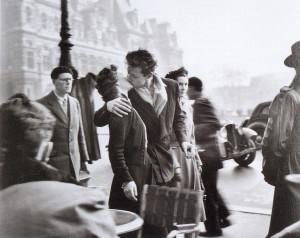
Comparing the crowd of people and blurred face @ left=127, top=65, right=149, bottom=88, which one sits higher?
blurred face @ left=127, top=65, right=149, bottom=88

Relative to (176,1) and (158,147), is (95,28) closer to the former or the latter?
(176,1)

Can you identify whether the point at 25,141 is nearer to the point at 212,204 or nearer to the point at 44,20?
the point at 44,20

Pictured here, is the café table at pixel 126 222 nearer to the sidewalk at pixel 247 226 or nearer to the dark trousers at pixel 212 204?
the dark trousers at pixel 212 204

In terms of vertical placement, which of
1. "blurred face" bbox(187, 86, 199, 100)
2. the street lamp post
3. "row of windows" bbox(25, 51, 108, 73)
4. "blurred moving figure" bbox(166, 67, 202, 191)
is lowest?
"blurred moving figure" bbox(166, 67, 202, 191)

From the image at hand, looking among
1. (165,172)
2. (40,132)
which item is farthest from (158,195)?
(40,132)

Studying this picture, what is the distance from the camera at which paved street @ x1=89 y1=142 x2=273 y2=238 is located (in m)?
3.50

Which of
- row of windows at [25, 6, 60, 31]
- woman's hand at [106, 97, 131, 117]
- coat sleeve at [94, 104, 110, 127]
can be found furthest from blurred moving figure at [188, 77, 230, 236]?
row of windows at [25, 6, 60, 31]

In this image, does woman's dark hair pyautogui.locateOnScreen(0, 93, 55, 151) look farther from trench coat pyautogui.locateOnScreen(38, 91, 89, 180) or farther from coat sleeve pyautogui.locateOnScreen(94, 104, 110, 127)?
coat sleeve pyautogui.locateOnScreen(94, 104, 110, 127)

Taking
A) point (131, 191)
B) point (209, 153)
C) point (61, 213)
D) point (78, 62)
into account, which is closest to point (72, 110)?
point (78, 62)

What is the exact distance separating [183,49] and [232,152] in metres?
0.98

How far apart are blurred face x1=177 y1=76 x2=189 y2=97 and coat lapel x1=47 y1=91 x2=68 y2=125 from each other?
3.23ft

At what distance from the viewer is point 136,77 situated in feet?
11.4

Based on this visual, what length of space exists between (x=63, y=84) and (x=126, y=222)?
1.25 metres

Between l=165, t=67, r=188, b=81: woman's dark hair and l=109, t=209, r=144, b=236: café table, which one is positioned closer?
l=109, t=209, r=144, b=236: café table
